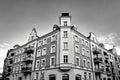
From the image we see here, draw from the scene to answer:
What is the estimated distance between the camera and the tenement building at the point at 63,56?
28514 mm

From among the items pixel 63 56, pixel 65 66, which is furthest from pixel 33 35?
pixel 65 66

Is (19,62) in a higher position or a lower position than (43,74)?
higher

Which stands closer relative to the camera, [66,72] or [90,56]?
[66,72]

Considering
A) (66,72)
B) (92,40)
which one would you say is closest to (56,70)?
(66,72)

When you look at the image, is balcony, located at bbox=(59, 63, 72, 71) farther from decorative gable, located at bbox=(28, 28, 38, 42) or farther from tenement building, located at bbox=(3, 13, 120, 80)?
decorative gable, located at bbox=(28, 28, 38, 42)

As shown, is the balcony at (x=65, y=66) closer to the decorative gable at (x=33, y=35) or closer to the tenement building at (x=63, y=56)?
the tenement building at (x=63, y=56)

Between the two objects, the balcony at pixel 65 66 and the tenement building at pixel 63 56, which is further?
the tenement building at pixel 63 56

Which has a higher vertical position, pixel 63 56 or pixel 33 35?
pixel 33 35

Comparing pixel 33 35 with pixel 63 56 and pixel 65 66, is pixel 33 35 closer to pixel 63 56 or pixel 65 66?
pixel 63 56

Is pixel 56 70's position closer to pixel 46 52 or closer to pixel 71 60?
pixel 71 60

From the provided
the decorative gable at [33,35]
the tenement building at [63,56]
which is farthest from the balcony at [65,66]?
the decorative gable at [33,35]

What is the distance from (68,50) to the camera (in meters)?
29.0

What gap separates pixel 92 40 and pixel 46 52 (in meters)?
16.0

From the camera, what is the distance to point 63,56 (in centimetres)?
2866
